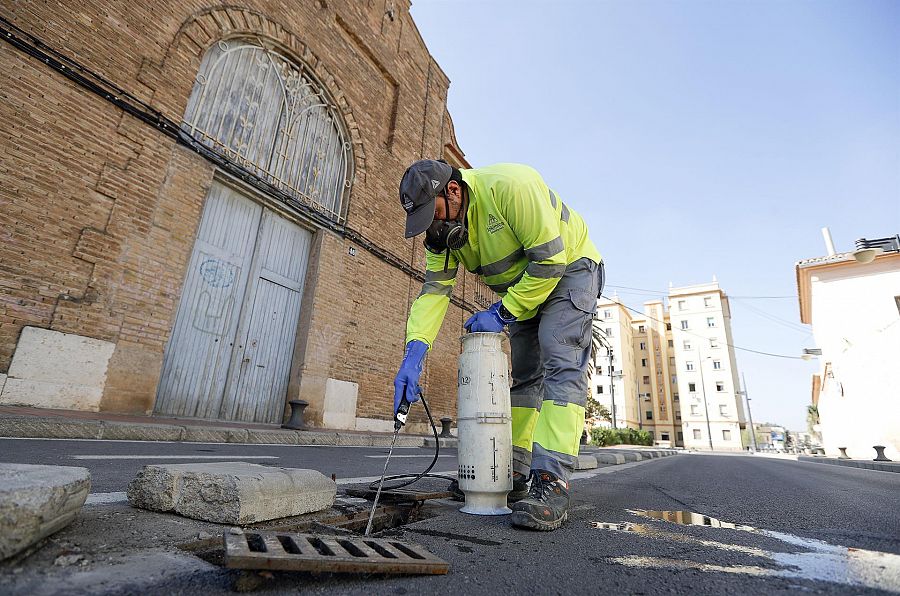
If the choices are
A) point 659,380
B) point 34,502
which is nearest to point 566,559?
point 34,502

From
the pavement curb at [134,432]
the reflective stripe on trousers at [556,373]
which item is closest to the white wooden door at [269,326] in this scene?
the pavement curb at [134,432]

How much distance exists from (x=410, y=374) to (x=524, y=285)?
760 millimetres

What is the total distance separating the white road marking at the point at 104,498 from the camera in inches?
60.0

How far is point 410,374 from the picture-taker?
2338 millimetres

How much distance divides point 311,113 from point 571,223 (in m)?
8.79

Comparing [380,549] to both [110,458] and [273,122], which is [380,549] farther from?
[273,122]

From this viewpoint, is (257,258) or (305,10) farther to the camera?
(305,10)

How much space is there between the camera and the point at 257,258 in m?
8.27

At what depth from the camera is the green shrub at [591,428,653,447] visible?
26881mm

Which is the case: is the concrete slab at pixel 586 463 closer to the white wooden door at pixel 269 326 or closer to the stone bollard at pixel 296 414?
the stone bollard at pixel 296 414

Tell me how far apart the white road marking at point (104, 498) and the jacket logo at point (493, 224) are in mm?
1958

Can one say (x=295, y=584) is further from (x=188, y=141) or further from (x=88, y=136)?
(x=188, y=141)

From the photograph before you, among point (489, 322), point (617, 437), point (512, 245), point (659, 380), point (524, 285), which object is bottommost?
point (617, 437)

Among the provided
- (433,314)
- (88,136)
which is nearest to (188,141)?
(88,136)
